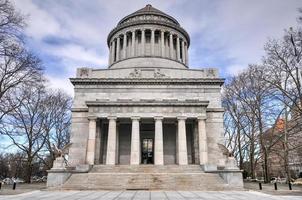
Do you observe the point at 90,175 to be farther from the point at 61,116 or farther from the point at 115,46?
the point at 115,46

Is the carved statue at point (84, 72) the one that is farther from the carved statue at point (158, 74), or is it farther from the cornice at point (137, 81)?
the carved statue at point (158, 74)

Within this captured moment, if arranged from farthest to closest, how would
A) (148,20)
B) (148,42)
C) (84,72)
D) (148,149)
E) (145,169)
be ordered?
(148,42)
(148,20)
(84,72)
(148,149)
(145,169)

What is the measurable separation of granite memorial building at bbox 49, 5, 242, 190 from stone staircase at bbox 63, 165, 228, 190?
0.22 ft

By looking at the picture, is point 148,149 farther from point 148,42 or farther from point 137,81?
point 148,42

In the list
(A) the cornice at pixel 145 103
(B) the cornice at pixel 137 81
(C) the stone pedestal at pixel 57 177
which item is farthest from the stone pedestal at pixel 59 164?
(B) the cornice at pixel 137 81

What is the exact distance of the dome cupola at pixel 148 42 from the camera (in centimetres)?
4076

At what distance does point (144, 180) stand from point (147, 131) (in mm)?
11140

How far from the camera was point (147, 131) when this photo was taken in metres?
31.7

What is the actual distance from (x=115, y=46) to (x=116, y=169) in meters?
26.5

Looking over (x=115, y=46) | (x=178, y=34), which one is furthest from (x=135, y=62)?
(x=178, y=34)

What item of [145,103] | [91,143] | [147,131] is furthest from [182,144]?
[91,143]

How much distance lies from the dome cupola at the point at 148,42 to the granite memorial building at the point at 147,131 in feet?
5.02

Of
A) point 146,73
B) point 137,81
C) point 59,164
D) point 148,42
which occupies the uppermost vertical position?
point 148,42

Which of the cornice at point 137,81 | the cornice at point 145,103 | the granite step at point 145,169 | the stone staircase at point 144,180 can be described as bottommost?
the stone staircase at point 144,180
